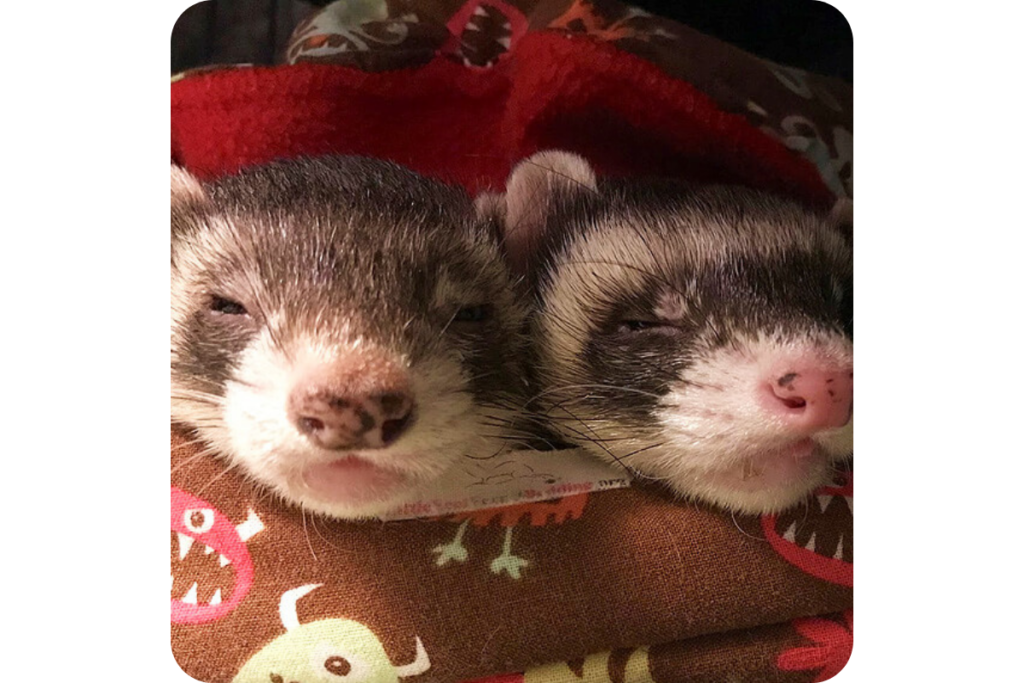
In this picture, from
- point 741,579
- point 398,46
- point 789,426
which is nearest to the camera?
point 789,426

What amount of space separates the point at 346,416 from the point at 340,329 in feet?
0.37

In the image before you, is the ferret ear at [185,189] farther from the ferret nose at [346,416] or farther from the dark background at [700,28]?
the ferret nose at [346,416]

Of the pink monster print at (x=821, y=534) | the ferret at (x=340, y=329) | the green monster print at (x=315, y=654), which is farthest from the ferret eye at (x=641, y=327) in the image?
the green monster print at (x=315, y=654)

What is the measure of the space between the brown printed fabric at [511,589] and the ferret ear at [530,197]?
0.36 metres

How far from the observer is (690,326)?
93cm

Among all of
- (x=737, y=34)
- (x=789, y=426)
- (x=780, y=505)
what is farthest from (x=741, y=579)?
(x=737, y=34)

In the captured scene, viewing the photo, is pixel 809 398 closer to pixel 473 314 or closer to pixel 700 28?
pixel 473 314

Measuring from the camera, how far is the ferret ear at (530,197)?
1.06 metres

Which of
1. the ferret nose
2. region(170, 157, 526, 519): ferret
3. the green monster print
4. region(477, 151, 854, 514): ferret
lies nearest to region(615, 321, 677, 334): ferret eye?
region(477, 151, 854, 514): ferret

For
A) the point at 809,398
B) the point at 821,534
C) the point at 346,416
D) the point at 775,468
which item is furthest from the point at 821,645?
the point at 346,416

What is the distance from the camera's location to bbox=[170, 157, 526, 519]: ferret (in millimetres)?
741

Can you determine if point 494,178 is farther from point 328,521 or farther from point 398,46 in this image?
point 328,521

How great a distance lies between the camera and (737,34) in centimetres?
113

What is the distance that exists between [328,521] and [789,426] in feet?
1.70
